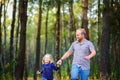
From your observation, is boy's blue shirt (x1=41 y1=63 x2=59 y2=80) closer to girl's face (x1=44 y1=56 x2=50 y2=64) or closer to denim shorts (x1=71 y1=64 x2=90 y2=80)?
girl's face (x1=44 y1=56 x2=50 y2=64)

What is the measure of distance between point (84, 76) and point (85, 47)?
2.29ft

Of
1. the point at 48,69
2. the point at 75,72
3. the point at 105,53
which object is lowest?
the point at 105,53

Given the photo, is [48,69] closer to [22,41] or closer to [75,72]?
[75,72]

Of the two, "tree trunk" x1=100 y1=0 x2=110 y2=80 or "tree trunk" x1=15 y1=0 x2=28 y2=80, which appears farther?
"tree trunk" x1=100 y1=0 x2=110 y2=80

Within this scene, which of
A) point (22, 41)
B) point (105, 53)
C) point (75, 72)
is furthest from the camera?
point (105, 53)

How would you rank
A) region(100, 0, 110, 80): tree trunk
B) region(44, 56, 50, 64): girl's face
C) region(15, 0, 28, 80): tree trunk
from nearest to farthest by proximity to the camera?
region(44, 56, 50, 64): girl's face → region(15, 0, 28, 80): tree trunk → region(100, 0, 110, 80): tree trunk

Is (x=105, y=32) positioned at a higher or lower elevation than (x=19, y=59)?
higher

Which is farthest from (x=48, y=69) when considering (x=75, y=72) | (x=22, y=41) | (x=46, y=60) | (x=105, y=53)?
(x=105, y=53)

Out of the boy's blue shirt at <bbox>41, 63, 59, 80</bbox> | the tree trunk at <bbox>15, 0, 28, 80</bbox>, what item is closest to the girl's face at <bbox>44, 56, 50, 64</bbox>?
the boy's blue shirt at <bbox>41, 63, 59, 80</bbox>

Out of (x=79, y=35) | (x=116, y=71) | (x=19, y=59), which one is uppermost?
(x=79, y=35)

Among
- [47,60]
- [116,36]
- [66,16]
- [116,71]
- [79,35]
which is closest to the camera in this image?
[79,35]

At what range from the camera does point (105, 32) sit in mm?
16891

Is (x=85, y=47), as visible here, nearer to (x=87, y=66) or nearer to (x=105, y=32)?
(x=87, y=66)

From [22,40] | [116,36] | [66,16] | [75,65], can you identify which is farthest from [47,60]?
[66,16]
